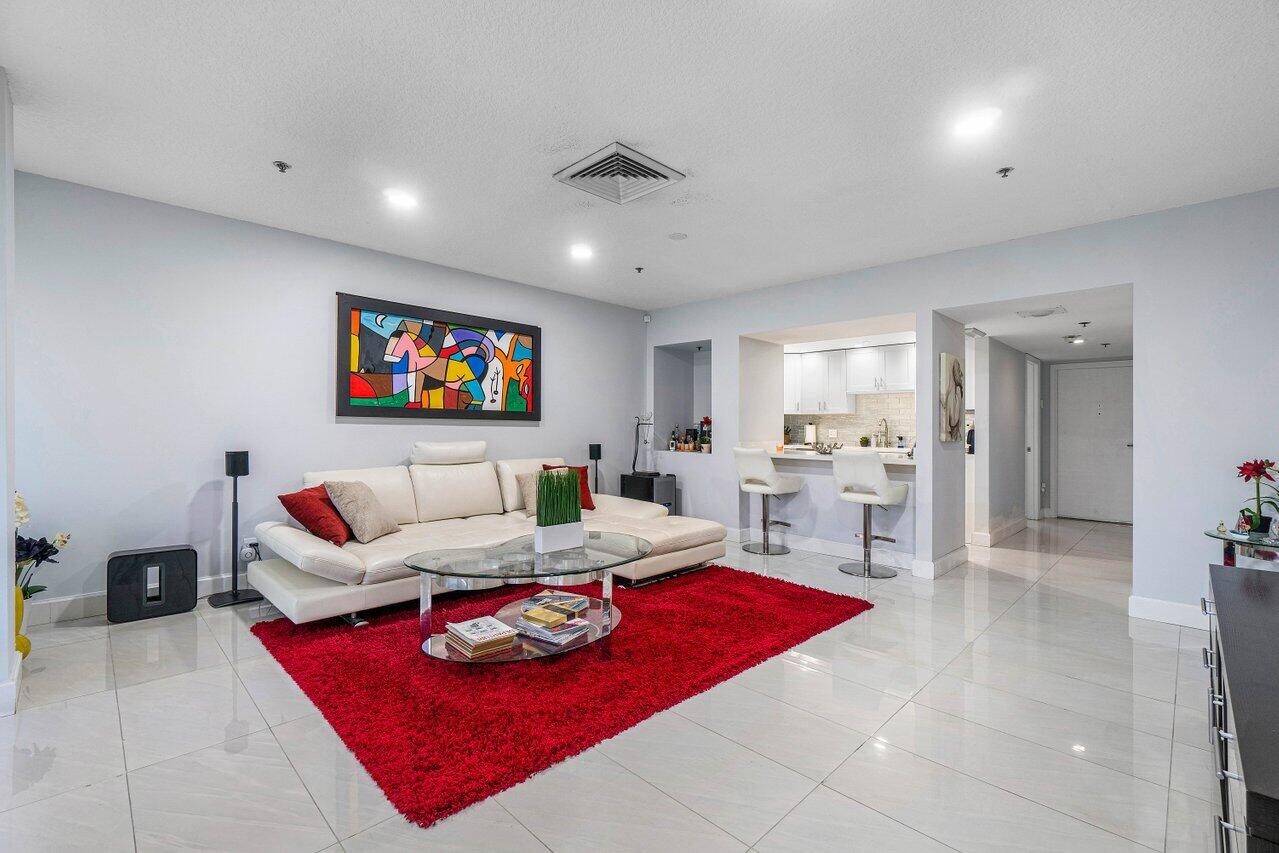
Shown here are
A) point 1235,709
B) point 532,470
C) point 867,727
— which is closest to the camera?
point 1235,709

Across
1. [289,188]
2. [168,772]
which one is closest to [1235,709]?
[168,772]

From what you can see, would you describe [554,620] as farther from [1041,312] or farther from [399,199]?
[1041,312]

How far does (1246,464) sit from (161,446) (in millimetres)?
6407

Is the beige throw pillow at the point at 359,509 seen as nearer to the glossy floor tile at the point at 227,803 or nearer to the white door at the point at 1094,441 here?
the glossy floor tile at the point at 227,803

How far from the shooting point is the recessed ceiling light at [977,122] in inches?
101

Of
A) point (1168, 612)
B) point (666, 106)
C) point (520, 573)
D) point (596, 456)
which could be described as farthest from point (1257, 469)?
point (596, 456)

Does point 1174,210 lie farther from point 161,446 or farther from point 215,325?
point 161,446

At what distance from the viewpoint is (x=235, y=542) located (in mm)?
→ 3812

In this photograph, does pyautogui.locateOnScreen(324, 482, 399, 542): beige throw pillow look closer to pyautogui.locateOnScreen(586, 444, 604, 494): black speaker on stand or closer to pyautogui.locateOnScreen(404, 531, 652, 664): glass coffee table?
pyautogui.locateOnScreen(404, 531, 652, 664): glass coffee table

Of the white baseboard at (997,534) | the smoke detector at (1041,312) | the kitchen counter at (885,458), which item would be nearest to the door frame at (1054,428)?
the white baseboard at (997,534)

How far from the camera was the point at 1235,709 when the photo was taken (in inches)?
40.3

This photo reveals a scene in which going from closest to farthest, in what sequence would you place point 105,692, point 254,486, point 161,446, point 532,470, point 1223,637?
point 1223,637
point 105,692
point 161,446
point 254,486
point 532,470

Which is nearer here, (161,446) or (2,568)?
(2,568)

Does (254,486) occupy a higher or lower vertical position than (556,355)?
lower
